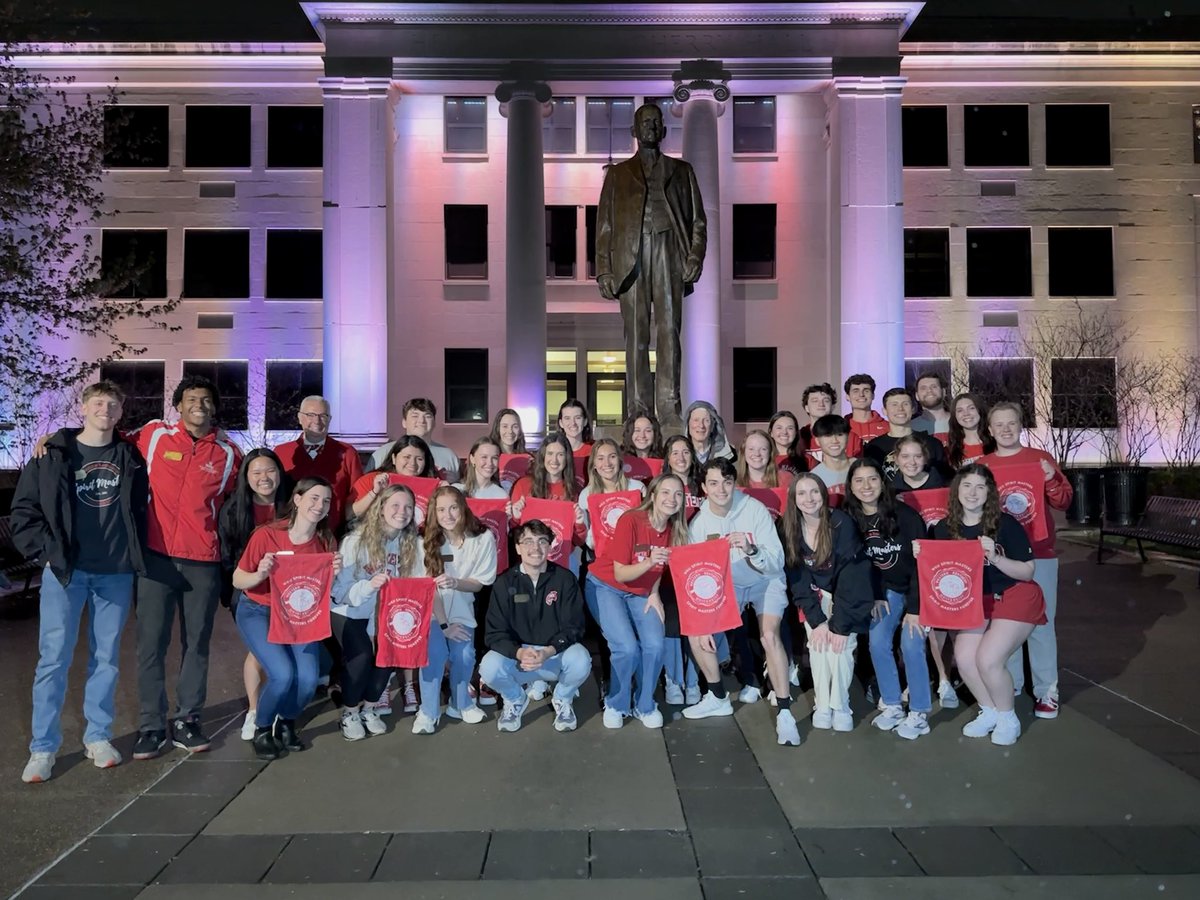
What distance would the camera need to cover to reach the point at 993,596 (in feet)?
21.4

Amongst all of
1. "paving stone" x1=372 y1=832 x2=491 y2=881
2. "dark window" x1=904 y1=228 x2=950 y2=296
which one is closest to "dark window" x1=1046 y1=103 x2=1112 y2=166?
"dark window" x1=904 y1=228 x2=950 y2=296

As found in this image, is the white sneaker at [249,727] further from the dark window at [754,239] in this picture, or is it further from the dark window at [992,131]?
the dark window at [992,131]

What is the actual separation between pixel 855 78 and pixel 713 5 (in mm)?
4411

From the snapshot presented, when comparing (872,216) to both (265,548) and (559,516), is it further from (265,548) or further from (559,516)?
(265,548)

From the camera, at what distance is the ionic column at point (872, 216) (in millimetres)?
26672

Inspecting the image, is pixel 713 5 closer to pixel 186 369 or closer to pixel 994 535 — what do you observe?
pixel 186 369

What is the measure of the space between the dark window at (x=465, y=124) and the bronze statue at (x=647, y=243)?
71.5 feet

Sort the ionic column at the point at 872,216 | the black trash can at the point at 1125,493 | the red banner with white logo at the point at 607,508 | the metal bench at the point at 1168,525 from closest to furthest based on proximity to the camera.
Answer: the red banner with white logo at the point at 607,508 → the metal bench at the point at 1168,525 → the black trash can at the point at 1125,493 → the ionic column at the point at 872,216

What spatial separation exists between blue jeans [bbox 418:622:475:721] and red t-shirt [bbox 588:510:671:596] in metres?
1.10

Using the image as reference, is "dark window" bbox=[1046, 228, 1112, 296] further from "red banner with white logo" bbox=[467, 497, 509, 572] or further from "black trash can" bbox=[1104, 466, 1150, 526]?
"red banner with white logo" bbox=[467, 497, 509, 572]

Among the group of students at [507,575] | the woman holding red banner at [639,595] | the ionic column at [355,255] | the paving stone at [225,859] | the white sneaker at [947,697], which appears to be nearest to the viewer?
the paving stone at [225,859]

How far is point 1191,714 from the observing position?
6.83 meters

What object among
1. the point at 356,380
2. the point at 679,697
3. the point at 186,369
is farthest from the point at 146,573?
the point at 186,369

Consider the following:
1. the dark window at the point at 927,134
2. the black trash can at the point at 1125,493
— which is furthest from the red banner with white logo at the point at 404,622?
the dark window at the point at 927,134
